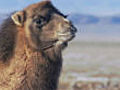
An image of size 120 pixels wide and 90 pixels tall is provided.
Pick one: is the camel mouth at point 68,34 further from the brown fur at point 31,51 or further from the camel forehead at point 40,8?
the camel forehead at point 40,8

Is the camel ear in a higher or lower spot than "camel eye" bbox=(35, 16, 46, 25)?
higher

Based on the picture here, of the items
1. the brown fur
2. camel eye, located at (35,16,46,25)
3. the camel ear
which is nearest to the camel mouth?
the brown fur

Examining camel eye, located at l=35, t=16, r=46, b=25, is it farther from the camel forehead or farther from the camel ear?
the camel ear

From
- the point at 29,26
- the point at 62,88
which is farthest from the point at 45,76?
the point at 62,88

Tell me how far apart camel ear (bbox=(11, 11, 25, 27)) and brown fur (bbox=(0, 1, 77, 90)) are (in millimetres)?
13

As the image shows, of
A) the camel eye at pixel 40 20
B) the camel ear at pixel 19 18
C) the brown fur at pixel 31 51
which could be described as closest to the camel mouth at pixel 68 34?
the brown fur at pixel 31 51

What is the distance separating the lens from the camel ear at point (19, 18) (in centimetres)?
665

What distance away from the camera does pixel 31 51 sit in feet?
21.6

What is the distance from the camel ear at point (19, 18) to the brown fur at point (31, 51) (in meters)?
0.01

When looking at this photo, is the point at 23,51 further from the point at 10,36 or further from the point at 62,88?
the point at 62,88

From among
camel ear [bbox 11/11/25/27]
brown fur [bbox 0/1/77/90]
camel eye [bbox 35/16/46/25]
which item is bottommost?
brown fur [bbox 0/1/77/90]

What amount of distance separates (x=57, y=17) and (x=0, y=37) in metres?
0.80

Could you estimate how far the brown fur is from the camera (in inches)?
251

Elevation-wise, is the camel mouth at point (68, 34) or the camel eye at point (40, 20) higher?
the camel eye at point (40, 20)
